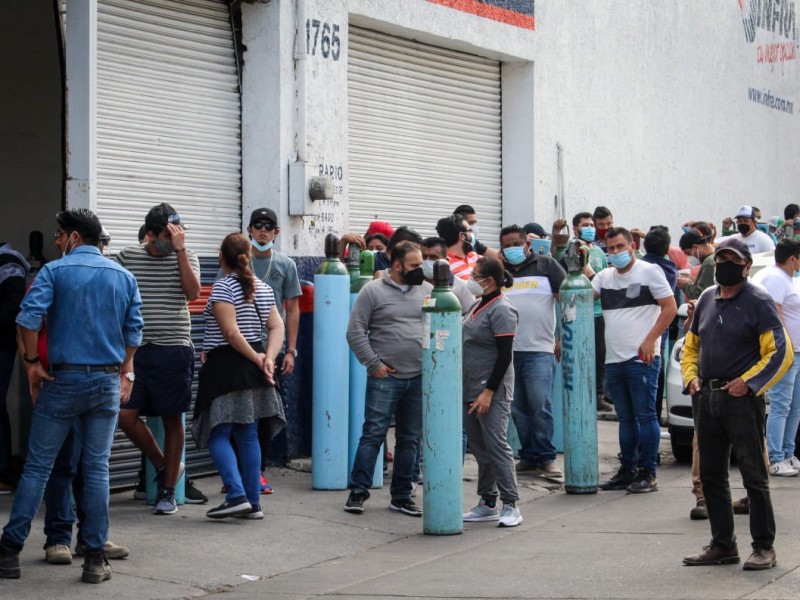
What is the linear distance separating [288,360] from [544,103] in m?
6.52

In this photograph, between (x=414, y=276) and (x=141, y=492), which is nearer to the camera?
(x=414, y=276)

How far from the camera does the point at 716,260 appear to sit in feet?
25.6

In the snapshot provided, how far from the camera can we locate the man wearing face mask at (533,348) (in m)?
10.9

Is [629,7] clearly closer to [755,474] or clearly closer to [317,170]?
[317,170]

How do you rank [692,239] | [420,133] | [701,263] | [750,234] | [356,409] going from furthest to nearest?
[750,234]
[420,133]
[692,239]
[701,263]
[356,409]

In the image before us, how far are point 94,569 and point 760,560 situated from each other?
3632 mm

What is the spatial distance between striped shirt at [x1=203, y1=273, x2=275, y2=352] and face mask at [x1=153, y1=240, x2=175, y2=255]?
377 millimetres

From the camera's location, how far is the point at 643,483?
10398 mm

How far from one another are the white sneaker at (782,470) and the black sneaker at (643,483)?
4.13 ft

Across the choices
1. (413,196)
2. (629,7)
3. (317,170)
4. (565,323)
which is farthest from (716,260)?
(629,7)

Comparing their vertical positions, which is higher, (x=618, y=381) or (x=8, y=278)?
(x=8, y=278)

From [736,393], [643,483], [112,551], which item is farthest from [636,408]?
[112,551]

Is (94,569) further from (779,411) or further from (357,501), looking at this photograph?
(779,411)

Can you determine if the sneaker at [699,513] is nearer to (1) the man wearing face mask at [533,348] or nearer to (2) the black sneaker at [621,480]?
(2) the black sneaker at [621,480]
